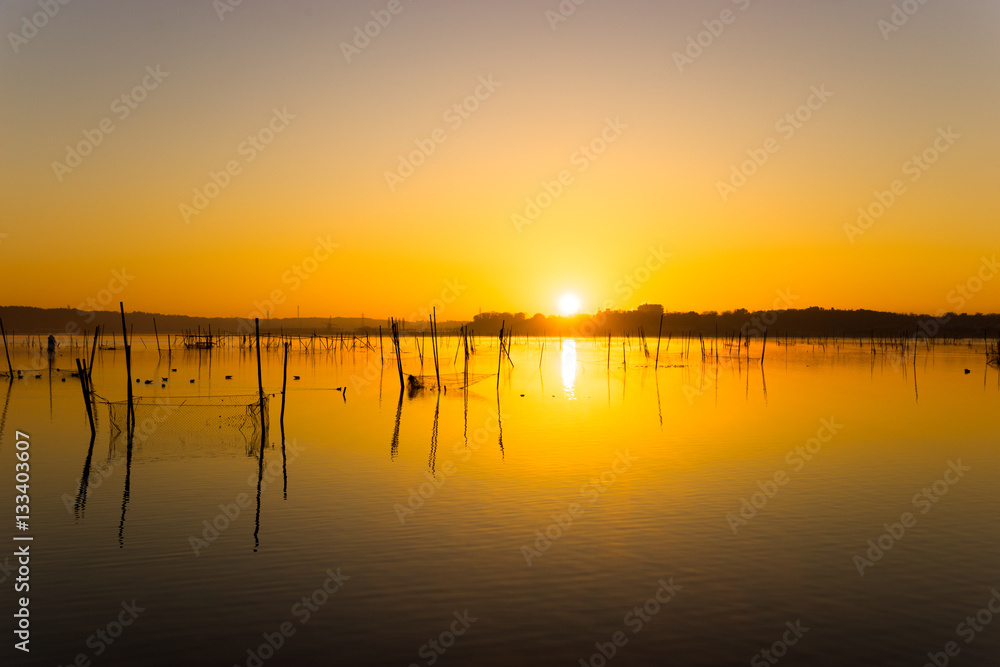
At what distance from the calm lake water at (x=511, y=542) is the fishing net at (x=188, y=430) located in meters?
0.14

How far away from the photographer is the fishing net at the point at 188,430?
18.0 m

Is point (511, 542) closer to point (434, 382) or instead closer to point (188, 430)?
point (188, 430)

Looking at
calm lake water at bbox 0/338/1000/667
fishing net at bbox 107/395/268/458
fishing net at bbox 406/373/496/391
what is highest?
fishing net at bbox 406/373/496/391

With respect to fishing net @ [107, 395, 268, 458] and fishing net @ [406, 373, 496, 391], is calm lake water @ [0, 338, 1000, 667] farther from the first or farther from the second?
fishing net @ [406, 373, 496, 391]

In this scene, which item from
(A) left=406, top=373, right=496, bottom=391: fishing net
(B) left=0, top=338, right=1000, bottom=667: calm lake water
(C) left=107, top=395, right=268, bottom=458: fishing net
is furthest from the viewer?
(A) left=406, top=373, right=496, bottom=391: fishing net

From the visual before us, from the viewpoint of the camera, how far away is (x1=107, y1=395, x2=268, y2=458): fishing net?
18.0 metres

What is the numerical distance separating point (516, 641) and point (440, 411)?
65.1 ft

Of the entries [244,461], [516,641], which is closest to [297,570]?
[516,641]

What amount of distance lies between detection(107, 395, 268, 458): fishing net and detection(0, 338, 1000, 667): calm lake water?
143 mm

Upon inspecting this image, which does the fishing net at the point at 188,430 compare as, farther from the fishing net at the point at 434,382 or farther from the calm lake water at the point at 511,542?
the fishing net at the point at 434,382

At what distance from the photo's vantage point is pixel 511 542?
10.8 meters

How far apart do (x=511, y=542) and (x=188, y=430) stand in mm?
12460

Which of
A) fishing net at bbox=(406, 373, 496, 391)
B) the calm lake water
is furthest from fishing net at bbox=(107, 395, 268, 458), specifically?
fishing net at bbox=(406, 373, 496, 391)

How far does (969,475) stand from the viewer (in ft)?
50.8
